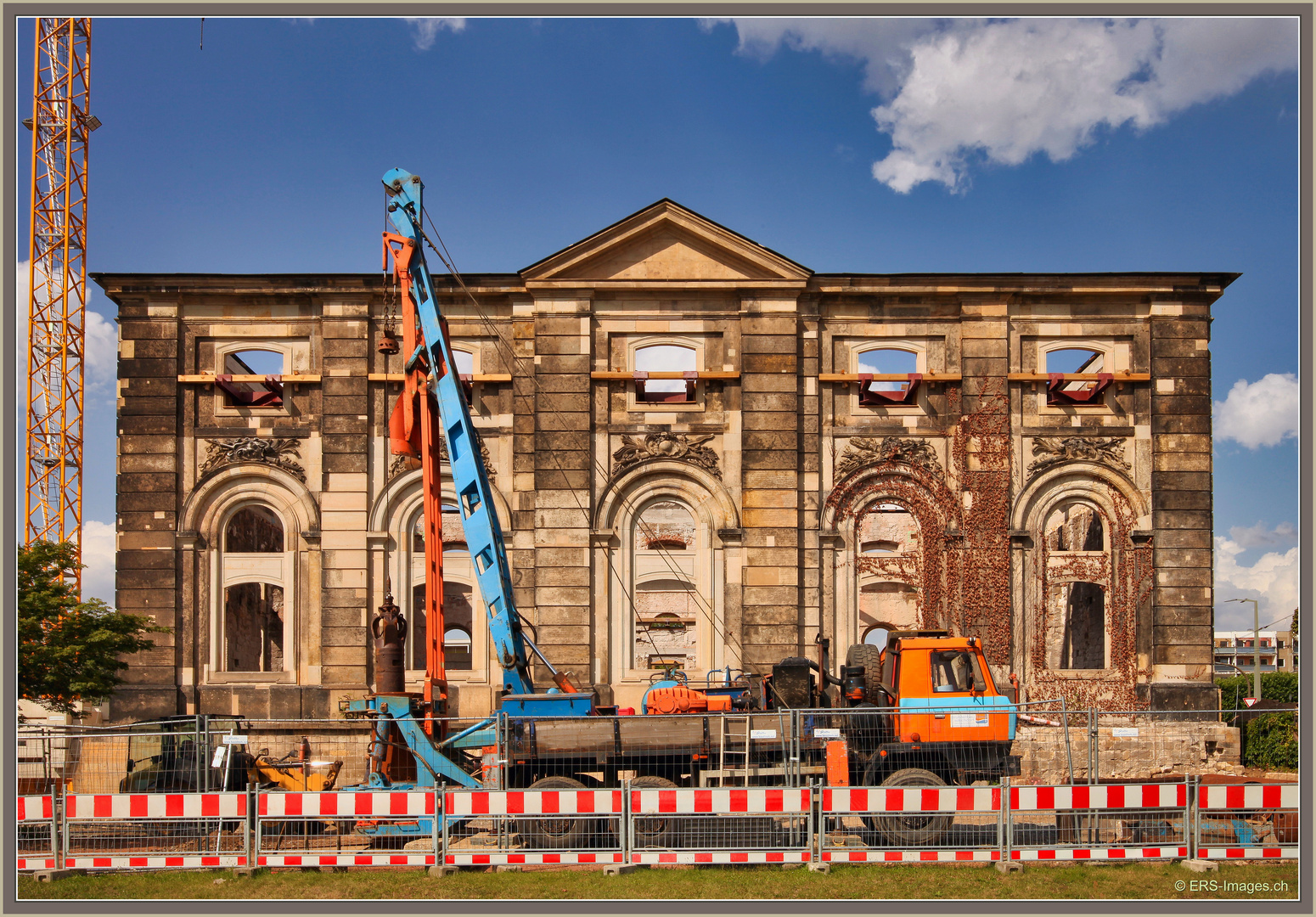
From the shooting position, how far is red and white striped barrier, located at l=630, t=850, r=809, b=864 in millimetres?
10984

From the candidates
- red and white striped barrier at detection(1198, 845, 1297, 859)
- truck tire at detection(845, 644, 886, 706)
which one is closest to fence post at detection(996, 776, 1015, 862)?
red and white striped barrier at detection(1198, 845, 1297, 859)

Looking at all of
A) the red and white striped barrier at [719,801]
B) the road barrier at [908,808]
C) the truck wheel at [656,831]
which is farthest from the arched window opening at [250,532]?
the road barrier at [908,808]

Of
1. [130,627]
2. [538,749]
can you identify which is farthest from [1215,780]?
[130,627]

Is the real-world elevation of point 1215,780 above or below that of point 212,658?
below

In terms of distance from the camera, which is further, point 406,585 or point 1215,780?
point 406,585

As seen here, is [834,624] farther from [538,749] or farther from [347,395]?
[347,395]

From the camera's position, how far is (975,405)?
2198 cm

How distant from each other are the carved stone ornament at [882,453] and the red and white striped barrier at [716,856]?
11857 millimetres

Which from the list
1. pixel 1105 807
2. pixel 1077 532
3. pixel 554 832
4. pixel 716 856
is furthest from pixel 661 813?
pixel 1077 532

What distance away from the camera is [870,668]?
15.0m

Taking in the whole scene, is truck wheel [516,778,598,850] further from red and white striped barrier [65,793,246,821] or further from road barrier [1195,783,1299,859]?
road barrier [1195,783,1299,859]

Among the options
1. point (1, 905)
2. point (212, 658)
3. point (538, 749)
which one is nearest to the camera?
point (1, 905)

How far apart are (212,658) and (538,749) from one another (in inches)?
445

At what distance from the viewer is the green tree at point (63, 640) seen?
18734mm
